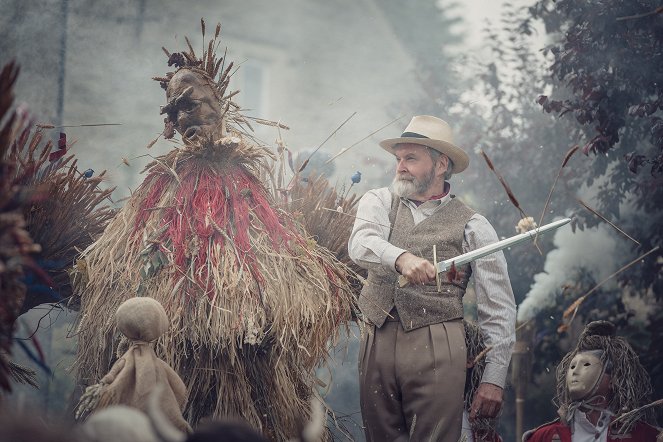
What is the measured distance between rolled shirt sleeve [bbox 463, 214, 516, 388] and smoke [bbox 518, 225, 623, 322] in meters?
4.20

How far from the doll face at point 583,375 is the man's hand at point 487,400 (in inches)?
30.4

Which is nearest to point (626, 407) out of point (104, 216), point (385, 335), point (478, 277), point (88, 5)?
point (478, 277)

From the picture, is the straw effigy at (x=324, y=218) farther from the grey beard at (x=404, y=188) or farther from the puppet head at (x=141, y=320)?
the puppet head at (x=141, y=320)

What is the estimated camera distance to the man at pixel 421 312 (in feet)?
13.5

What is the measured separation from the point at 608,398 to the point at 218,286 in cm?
236

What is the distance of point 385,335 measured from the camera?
4.21 metres

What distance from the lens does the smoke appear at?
27.8 ft

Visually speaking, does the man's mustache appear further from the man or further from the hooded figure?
the hooded figure

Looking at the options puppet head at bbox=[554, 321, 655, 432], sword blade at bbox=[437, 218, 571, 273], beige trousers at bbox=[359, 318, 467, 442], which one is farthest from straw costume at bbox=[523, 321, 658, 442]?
sword blade at bbox=[437, 218, 571, 273]

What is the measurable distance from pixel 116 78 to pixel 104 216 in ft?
15.2

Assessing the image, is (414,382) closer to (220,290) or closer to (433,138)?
(220,290)

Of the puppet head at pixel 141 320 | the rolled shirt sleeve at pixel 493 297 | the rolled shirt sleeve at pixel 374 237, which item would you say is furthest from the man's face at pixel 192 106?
the rolled shirt sleeve at pixel 493 297

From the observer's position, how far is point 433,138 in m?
4.52

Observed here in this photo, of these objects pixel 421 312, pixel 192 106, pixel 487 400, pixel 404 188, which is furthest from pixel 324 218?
pixel 487 400
